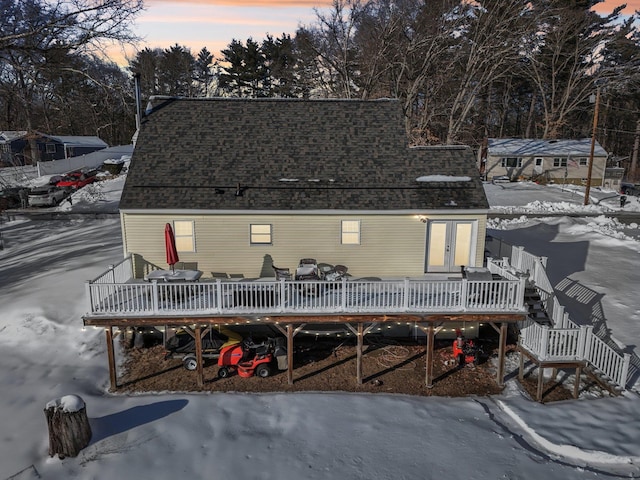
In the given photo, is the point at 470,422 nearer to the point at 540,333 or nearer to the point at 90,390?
the point at 540,333

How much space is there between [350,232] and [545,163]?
3491 centimetres

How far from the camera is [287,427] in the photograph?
10.9 m

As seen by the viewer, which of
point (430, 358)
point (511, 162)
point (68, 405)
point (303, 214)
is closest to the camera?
point (68, 405)

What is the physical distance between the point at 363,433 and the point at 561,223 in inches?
907

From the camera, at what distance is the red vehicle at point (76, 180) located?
36.3 m

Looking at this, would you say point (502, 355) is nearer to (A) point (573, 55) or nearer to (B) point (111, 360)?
(B) point (111, 360)

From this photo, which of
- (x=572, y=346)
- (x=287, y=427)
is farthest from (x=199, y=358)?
(x=572, y=346)

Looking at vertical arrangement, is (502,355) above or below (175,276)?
below

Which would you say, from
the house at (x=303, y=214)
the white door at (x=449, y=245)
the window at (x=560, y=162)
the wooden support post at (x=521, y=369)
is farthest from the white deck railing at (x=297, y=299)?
the window at (x=560, y=162)

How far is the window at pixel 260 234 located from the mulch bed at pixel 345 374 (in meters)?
3.69

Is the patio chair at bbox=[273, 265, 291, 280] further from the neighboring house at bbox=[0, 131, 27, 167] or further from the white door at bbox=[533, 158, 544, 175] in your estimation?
the white door at bbox=[533, 158, 544, 175]

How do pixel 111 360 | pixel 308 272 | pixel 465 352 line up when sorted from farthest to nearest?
pixel 465 352 → pixel 308 272 → pixel 111 360

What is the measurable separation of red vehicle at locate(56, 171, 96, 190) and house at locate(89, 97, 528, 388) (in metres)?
24.4

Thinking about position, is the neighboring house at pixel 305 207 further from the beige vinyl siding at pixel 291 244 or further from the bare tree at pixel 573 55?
the bare tree at pixel 573 55
